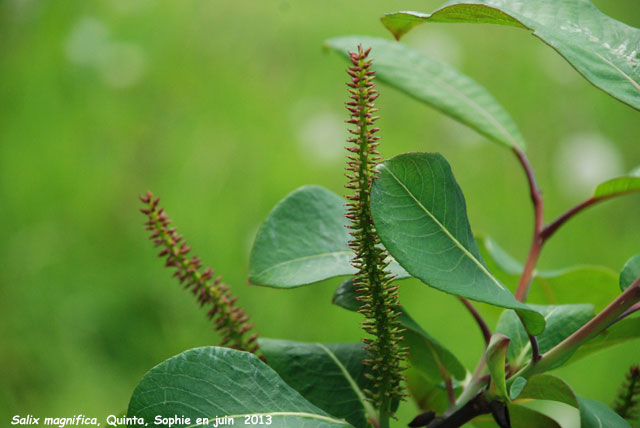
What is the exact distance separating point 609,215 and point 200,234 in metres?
1.37

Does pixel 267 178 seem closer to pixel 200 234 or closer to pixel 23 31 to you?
pixel 200 234

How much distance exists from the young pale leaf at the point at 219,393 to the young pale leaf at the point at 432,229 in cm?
15

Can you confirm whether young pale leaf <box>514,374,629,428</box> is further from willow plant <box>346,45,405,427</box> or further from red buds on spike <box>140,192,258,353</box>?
red buds on spike <box>140,192,258,353</box>

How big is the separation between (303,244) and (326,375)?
0.13m

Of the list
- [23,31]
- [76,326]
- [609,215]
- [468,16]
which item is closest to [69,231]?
[76,326]

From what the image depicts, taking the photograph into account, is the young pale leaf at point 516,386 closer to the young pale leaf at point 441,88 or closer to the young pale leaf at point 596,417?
the young pale leaf at point 596,417

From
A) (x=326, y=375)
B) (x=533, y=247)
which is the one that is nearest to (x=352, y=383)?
(x=326, y=375)

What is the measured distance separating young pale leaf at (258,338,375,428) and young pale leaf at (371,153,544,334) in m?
0.17

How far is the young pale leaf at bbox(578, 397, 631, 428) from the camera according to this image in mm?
471

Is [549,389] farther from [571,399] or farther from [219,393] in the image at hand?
[219,393]

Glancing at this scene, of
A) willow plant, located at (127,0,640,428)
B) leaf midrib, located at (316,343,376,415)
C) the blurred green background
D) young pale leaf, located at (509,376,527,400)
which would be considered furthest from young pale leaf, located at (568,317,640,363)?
the blurred green background

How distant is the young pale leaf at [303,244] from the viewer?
0.57m

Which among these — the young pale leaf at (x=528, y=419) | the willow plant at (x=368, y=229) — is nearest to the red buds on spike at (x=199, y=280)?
the willow plant at (x=368, y=229)

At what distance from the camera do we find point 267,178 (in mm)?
1895
